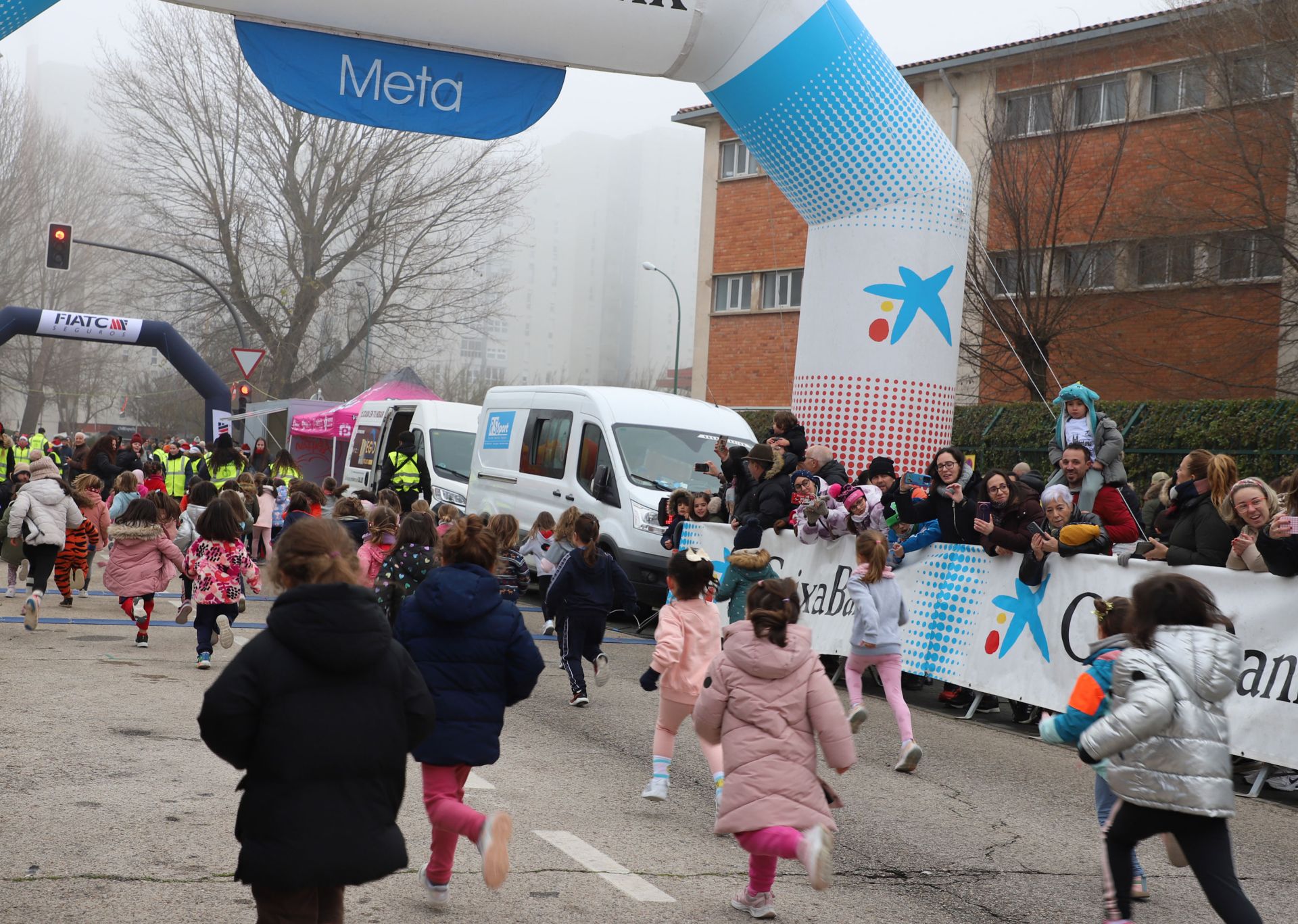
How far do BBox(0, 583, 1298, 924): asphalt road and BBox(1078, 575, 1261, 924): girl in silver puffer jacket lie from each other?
3.81 ft

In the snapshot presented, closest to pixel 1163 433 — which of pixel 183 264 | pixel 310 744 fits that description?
pixel 310 744

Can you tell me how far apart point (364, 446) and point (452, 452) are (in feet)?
11.1

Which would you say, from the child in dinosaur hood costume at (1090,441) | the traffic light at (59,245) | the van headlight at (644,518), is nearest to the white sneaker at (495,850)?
the child in dinosaur hood costume at (1090,441)

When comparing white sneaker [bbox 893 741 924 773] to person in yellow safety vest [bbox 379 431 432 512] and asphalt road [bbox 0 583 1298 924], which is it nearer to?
asphalt road [bbox 0 583 1298 924]

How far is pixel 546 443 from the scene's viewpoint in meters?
17.3

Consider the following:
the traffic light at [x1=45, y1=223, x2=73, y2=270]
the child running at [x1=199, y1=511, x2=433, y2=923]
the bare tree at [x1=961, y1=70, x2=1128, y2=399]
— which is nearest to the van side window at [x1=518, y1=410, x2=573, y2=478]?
the bare tree at [x1=961, y1=70, x2=1128, y2=399]

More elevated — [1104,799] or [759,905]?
[1104,799]

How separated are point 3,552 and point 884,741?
1014cm

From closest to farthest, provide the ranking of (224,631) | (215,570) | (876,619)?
(876,619) < (224,631) < (215,570)

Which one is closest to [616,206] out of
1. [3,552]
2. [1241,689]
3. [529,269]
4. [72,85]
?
[529,269]

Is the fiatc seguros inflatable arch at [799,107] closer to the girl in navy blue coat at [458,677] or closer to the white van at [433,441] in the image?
the girl in navy blue coat at [458,677]

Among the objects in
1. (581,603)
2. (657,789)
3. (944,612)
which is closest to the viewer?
(657,789)

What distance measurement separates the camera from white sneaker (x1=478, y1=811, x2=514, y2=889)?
15.8 feet

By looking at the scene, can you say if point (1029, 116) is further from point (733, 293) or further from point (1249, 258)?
point (733, 293)
